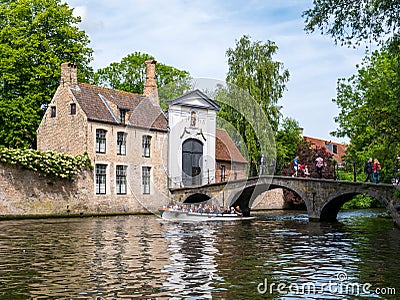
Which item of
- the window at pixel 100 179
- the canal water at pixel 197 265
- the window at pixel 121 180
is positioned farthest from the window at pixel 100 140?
the canal water at pixel 197 265

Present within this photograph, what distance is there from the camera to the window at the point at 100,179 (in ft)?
103

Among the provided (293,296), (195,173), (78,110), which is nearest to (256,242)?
(293,296)

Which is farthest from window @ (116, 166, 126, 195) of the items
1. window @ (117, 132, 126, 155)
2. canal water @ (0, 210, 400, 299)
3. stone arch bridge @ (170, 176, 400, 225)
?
canal water @ (0, 210, 400, 299)

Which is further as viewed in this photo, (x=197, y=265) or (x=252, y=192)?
(x=252, y=192)

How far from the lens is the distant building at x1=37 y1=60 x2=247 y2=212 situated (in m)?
31.3

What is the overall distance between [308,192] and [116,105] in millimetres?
11863

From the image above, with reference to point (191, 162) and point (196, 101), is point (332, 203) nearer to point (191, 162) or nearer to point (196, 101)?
point (191, 162)

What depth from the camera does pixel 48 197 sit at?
93.8 feet

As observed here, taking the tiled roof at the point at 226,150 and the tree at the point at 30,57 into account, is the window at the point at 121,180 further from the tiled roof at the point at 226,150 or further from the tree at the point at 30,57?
the tiled roof at the point at 226,150

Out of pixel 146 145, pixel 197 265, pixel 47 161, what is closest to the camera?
pixel 197 265

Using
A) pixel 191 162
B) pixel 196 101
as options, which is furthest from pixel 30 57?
pixel 191 162

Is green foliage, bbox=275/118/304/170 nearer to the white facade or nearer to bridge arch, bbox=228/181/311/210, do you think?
the white facade

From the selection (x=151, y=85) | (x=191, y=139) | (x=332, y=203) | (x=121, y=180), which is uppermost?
(x=151, y=85)

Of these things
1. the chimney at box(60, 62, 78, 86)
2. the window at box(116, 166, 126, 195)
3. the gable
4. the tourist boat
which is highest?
the chimney at box(60, 62, 78, 86)
